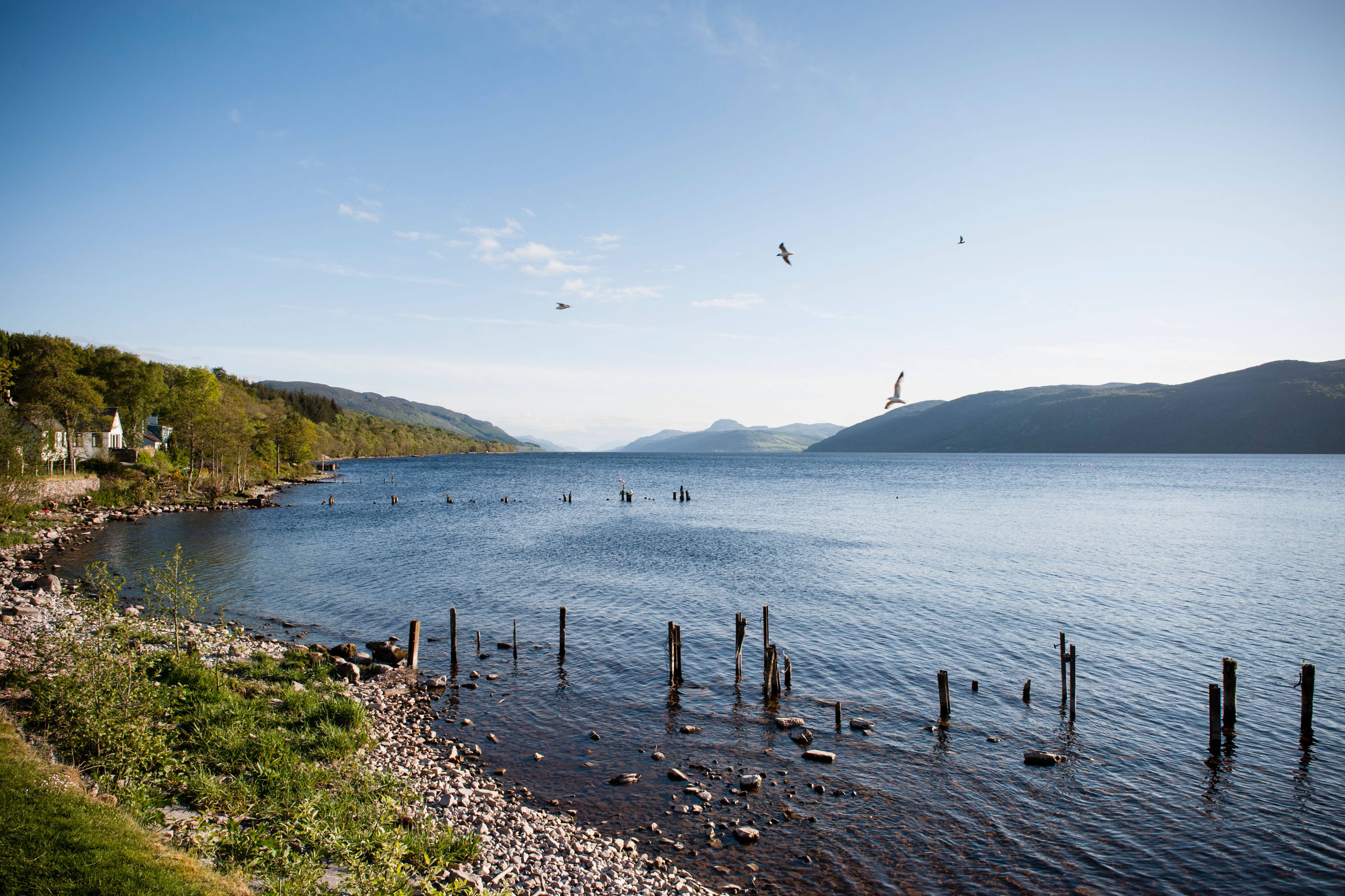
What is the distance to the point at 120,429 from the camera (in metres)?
95.4

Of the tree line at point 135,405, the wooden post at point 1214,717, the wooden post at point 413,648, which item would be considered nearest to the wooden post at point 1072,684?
the wooden post at point 1214,717

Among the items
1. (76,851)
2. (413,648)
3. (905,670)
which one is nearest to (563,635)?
(413,648)

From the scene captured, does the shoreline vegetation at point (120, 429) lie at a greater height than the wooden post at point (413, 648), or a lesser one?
greater

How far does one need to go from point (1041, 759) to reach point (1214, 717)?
6.32 m

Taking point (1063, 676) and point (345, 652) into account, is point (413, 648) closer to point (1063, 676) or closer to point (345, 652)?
point (345, 652)

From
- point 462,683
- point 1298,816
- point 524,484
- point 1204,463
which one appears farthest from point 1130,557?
point 1204,463

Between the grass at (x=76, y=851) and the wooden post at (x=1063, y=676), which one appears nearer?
the grass at (x=76, y=851)

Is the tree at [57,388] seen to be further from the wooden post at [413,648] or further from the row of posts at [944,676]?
the wooden post at [413,648]

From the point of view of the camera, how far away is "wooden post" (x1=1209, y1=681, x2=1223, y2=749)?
20.0 metres

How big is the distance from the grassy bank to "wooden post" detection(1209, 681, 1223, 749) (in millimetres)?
22755

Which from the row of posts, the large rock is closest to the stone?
the row of posts

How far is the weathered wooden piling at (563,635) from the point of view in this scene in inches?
1084

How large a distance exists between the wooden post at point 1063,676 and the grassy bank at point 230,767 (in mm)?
21115

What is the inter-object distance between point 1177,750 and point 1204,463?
738ft
